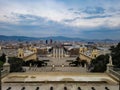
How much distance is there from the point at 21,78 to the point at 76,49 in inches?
6305

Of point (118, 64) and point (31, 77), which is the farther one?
point (118, 64)

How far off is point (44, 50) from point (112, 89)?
165716 millimetres

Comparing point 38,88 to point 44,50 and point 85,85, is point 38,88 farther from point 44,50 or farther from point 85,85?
point 44,50

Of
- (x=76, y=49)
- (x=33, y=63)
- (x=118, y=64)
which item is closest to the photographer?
(x=118, y=64)

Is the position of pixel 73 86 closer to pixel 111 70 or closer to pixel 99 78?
pixel 99 78

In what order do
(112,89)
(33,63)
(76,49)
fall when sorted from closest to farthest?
(112,89)
(33,63)
(76,49)

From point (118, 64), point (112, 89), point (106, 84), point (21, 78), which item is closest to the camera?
point (112, 89)

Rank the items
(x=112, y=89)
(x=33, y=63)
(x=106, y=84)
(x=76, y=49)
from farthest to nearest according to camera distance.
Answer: (x=76, y=49) → (x=33, y=63) → (x=106, y=84) → (x=112, y=89)

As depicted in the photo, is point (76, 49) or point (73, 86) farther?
point (76, 49)

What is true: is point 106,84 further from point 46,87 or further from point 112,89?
point 46,87

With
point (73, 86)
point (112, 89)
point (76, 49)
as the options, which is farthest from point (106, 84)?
point (76, 49)

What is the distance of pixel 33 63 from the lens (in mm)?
96438

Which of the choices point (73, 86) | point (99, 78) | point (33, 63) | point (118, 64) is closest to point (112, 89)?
point (73, 86)

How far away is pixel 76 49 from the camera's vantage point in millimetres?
179750
